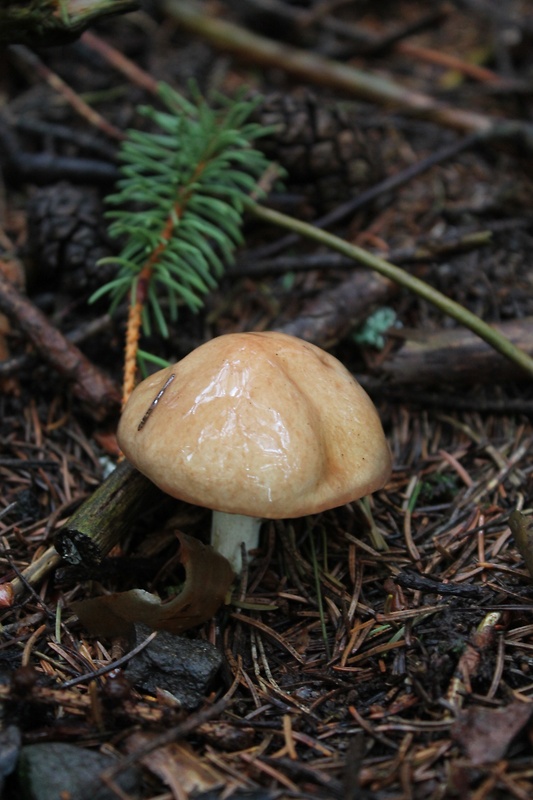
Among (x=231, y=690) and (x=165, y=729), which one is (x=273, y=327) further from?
(x=165, y=729)

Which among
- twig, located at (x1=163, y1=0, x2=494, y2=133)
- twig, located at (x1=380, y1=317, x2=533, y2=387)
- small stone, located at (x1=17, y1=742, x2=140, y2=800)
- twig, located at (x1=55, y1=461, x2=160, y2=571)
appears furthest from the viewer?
twig, located at (x1=163, y1=0, x2=494, y2=133)

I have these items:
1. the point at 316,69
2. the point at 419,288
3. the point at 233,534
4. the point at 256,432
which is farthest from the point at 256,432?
the point at 316,69

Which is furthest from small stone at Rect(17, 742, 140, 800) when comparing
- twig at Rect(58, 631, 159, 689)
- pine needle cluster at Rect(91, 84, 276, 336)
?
pine needle cluster at Rect(91, 84, 276, 336)

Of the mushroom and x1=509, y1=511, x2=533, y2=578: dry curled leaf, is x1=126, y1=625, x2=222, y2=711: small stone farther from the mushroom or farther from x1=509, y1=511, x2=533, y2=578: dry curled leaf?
x1=509, y1=511, x2=533, y2=578: dry curled leaf

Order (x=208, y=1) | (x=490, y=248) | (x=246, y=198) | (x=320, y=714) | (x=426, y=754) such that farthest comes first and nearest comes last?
(x=208, y=1)
(x=490, y=248)
(x=246, y=198)
(x=320, y=714)
(x=426, y=754)

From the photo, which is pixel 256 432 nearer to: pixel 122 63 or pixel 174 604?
pixel 174 604

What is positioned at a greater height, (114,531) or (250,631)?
(114,531)

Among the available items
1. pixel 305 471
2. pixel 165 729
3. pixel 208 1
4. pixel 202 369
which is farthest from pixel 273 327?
pixel 208 1
